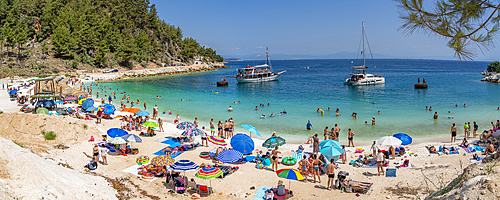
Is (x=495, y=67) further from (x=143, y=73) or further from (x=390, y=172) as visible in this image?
(x=143, y=73)

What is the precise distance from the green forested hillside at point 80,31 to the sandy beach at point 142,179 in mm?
59614

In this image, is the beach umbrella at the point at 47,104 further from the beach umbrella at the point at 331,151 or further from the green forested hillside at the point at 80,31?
the green forested hillside at the point at 80,31

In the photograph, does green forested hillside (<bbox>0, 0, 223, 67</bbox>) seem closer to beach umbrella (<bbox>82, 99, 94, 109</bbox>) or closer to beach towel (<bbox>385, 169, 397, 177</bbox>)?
beach umbrella (<bbox>82, 99, 94, 109</bbox>)

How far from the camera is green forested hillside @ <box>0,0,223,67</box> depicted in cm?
6700

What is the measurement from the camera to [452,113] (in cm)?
2823

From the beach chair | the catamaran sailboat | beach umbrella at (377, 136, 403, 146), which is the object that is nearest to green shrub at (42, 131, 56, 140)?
the beach chair

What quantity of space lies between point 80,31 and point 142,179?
7385cm

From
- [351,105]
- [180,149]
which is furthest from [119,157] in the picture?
[351,105]

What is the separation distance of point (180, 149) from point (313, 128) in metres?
11.6

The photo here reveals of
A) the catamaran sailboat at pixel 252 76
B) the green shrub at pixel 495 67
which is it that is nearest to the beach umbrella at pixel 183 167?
the catamaran sailboat at pixel 252 76

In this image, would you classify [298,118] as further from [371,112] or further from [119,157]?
[119,157]

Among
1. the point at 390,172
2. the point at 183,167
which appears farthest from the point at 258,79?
the point at 183,167

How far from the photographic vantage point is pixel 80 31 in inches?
2822

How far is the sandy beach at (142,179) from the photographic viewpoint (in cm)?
939
